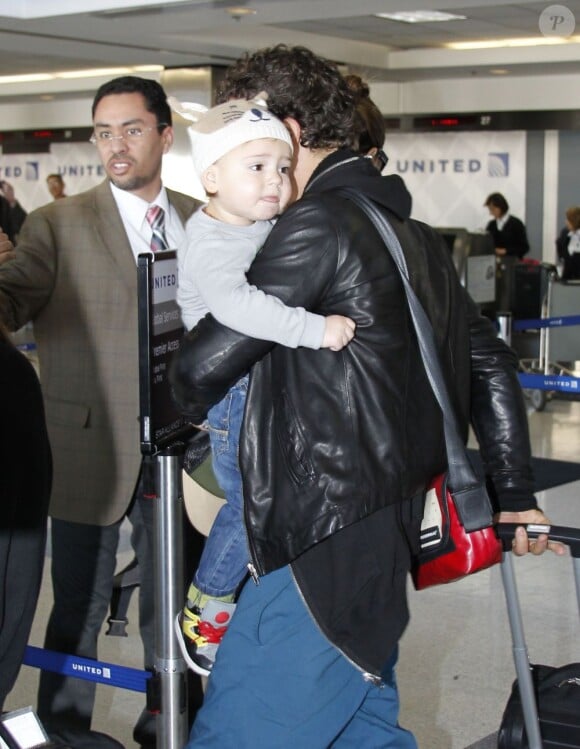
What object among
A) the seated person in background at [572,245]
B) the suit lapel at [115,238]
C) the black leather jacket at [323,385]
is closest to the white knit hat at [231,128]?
the black leather jacket at [323,385]

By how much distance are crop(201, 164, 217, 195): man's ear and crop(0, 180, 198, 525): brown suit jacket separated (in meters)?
1.11

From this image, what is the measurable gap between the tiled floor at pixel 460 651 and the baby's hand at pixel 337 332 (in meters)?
2.00

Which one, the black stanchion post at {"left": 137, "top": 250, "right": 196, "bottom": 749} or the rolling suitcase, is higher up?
the black stanchion post at {"left": 137, "top": 250, "right": 196, "bottom": 749}

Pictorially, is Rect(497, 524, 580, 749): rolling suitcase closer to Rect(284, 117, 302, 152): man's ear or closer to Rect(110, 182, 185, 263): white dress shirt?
Rect(284, 117, 302, 152): man's ear

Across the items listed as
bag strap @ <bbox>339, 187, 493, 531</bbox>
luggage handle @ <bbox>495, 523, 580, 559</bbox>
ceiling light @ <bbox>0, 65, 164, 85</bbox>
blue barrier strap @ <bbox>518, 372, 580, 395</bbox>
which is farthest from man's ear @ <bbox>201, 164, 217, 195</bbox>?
ceiling light @ <bbox>0, 65, 164, 85</bbox>

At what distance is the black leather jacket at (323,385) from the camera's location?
183 centimetres

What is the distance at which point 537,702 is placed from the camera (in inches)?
97.3

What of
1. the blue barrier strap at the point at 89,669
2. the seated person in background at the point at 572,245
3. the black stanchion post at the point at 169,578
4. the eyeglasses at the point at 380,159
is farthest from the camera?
the seated person in background at the point at 572,245

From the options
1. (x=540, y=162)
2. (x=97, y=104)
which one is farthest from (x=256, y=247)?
(x=540, y=162)

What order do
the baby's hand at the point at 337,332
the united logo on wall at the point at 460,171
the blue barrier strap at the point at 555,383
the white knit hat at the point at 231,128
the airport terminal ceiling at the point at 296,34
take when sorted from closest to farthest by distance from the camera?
1. the baby's hand at the point at 337,332
2. the white knit hat at the point at 231,128
3. the blue barrier strap at the point at 555,383
4. the airport terminal ceiling at the point at 296,34
5. the united logo on wall at the point at 460,171

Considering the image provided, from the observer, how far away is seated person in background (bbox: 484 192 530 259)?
54.5 feet

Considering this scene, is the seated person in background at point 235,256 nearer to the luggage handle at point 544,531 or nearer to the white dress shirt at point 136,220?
the luggage handle at point 544,531

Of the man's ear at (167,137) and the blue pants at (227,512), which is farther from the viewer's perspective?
the man's ear at (167,137)

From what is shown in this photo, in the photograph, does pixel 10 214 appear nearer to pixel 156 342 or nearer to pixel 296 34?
pixel 296 34
